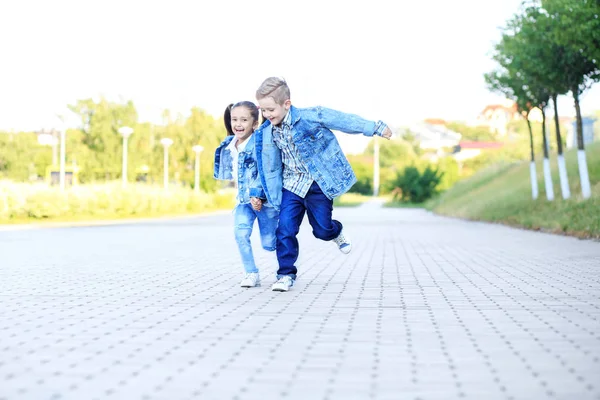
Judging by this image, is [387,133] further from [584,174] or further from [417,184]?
[417,184]

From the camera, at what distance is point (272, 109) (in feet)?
24.3

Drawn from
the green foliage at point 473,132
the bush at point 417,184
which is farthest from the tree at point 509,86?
the green foliage at point 473,132

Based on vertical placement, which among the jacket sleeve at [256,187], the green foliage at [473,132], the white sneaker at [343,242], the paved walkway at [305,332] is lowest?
the paved walkway at [305,332]

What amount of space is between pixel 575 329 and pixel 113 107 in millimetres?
41714

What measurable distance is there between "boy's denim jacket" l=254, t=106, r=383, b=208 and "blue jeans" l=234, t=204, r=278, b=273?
403 mm

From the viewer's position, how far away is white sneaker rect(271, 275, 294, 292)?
304 inches

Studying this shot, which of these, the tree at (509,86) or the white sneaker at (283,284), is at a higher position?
the tree at (509,86)

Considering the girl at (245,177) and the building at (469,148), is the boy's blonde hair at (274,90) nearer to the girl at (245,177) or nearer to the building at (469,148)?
the girl at (245,177)

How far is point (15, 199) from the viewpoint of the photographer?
1021 inches

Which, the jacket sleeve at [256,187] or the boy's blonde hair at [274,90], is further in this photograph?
the jacket sleeve at [256,187]

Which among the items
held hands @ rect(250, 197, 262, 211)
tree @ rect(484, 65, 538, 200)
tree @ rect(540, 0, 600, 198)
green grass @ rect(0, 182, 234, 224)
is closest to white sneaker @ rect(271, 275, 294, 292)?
held hands @ rect(250, 197, 262, 211)

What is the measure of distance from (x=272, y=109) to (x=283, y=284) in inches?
58.6

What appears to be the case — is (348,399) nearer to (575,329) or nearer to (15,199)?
(575,329)

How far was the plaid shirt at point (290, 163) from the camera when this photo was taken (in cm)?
752
